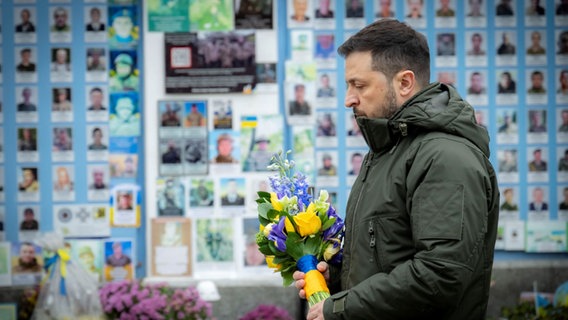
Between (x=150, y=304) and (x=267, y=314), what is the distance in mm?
911

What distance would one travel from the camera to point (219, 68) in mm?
6809

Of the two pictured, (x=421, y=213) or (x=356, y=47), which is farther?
(x=356, y=47)

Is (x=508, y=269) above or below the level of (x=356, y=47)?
below

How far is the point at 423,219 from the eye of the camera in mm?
2680

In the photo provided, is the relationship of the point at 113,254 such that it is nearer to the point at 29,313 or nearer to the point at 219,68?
the point at 29,313

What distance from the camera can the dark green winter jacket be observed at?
8.71 feet

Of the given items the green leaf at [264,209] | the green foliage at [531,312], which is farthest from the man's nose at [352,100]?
the green foliage at [531,312]

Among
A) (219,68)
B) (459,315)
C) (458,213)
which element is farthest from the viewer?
(219,68)

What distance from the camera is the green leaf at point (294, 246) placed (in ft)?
10.8

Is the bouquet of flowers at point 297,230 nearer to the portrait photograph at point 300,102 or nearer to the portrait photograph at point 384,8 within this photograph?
the portrait photograph at point 300,102

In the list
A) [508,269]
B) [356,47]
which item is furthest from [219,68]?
[356,47]

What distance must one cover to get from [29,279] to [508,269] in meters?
3.98

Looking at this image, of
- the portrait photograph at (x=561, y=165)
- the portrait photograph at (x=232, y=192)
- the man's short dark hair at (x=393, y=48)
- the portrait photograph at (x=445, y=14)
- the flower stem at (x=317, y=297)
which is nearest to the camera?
the man's short dark hair at (x=393, y=48)

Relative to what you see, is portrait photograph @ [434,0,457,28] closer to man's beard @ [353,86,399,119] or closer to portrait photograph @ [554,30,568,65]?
portrait photograph @ [554,30,568,65]
